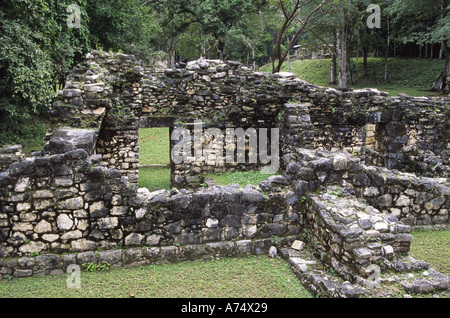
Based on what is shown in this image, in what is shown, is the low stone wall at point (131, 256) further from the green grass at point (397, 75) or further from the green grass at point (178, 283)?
the green grass at point (397, 75)

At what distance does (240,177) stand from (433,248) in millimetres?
5929

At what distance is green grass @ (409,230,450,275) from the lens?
5852 mm

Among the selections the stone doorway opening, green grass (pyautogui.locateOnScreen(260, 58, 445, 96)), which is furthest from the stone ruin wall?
green grass (pyautogui.locateOnScreen(260, 58, 445, 96))

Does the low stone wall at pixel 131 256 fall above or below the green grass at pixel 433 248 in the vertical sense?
above

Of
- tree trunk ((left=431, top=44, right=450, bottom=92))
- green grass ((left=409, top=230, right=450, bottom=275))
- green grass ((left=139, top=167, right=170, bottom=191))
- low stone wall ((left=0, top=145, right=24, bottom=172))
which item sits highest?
tree trunk ((left=431, top=44, right=450, bottom=92))

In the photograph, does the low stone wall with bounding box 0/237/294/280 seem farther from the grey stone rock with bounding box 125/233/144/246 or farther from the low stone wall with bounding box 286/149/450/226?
the low stone wall with bounding box 286/149/450/226

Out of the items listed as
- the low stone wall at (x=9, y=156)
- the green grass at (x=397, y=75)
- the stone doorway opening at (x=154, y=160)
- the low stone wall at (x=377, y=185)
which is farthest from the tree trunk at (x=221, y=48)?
the low stone wall at (x=377, y=185)

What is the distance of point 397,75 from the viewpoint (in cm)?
3262

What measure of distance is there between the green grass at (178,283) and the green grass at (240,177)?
15.7 ft

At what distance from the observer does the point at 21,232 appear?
5.23 metres

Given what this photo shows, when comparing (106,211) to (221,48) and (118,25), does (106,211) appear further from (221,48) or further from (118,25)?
(221,48)

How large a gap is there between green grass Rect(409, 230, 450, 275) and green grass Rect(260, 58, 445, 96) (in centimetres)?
2131

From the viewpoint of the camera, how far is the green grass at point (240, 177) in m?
10.5
